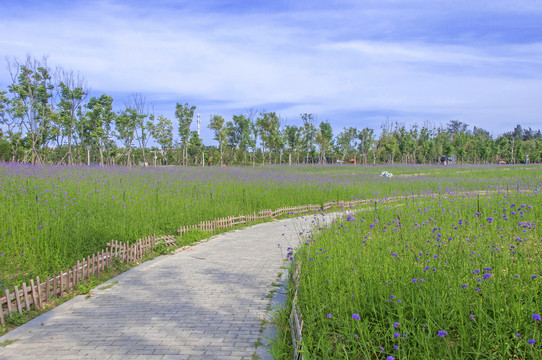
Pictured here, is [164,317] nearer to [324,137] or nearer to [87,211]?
[87,211]

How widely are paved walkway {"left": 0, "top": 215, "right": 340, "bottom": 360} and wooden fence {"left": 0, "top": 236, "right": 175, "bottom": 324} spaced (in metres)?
0.37

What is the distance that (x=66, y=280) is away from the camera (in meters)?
6.29

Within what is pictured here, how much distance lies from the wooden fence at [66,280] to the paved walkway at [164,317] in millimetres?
365

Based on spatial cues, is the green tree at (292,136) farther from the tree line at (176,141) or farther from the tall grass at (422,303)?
the tall grass at (422,303)

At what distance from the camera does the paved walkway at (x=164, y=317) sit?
14.0 ft

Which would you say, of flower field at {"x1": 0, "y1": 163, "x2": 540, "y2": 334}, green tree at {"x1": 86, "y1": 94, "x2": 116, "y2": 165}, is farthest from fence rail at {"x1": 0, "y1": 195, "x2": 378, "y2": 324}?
green tree at {"x1": 86, "y1": 94, "x2": 116, "y2": 165}

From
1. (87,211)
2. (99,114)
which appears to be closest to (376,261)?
(87,211)

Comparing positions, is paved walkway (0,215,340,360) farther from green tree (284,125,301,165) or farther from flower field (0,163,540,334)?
green tree (284,125,301,165)

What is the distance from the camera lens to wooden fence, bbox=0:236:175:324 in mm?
5315

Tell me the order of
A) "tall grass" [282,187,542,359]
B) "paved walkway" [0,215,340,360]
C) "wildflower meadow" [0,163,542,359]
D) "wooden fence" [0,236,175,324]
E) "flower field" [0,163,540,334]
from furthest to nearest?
"flower field" [0,163,540,334] < "wooden fence" [0,236,175,324] < "paved walkway" [0,215,340,360] < "wildflower meadow" [0,163,542,359] < "tall grass" [282,187,542,359]

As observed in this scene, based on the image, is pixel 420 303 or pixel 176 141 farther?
pixel 176 141

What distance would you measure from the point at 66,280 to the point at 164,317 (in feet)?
7.51

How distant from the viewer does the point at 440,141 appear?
279 feet

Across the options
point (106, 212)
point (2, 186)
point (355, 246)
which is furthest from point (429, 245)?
point (2, 186)
